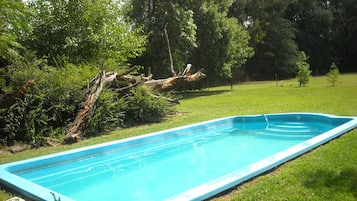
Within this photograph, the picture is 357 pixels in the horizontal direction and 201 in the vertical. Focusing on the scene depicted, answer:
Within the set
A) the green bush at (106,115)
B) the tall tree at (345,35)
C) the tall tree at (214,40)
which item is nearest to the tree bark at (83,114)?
the green bush at (106,115)

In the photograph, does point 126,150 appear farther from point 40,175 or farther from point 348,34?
point 348,34

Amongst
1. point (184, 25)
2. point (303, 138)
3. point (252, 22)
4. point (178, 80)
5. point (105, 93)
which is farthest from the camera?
point (252, 22)

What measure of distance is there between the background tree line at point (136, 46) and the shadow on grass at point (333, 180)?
577 centimetres

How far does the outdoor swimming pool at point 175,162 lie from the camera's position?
5.65 metres

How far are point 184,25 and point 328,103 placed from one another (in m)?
11.7

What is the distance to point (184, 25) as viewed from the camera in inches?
888

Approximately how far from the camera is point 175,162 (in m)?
8.25

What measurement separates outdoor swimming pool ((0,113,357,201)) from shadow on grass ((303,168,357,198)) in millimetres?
746

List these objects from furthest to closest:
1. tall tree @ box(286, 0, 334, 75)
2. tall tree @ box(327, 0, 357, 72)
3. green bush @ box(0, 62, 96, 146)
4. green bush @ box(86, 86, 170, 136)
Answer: tall tree @ box(327, 0, 357, 72) → tall tree @ box(286, 0, 334, 75) → green bush @ box(86, 86, 170, 136) → green bush @ box(0, 62, 96, 146)

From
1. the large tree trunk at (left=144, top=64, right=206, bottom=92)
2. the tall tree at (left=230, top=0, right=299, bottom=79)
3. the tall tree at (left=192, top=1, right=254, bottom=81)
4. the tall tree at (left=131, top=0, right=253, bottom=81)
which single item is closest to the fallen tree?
the large tree trunk at (left=144, top=64, right=206, bottom=92)

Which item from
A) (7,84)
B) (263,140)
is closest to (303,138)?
(263,140)

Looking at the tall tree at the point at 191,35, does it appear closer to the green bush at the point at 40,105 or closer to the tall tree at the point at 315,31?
the green bush at the point at 40,105

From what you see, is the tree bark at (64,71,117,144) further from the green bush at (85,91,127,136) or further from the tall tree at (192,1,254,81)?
the tall tree at (192,1,254,81)

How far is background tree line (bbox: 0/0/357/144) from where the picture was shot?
978cm
